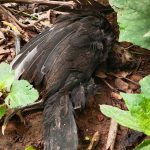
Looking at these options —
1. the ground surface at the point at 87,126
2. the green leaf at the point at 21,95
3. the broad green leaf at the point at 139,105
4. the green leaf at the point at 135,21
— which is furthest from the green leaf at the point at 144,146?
the green leaf at the point at 135,21

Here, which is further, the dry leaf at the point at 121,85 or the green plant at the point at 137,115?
the dry leaf at the point at 121,85

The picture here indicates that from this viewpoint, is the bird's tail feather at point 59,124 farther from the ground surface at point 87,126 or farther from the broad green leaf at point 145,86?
the broad green leaf at point 145,86

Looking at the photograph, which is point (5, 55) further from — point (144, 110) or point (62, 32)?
point (144, 110)

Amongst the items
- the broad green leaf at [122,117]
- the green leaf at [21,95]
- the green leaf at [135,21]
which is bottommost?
the green leaf at [21,95]

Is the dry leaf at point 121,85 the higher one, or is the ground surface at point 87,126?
the dry leaf at point 121,85

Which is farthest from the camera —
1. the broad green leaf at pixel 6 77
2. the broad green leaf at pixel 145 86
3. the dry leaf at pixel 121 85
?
the dry leaf at pixel 121 85

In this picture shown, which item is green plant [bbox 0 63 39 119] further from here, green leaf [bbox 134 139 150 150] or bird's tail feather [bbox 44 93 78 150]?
green leaf [bbox 134 139 150 150]

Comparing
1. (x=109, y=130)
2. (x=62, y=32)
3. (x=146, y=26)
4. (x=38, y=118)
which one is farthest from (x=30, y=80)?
(x=146, y=26)

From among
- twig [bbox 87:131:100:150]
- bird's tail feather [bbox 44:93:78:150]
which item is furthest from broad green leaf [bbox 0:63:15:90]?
twig [bbox 87:131:100:150]

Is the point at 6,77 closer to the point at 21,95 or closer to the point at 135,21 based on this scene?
the point at 21,95
